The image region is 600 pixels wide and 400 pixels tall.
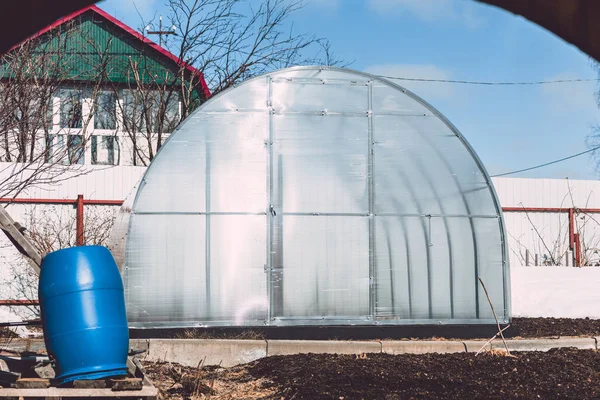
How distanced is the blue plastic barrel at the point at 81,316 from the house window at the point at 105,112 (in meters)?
13.3

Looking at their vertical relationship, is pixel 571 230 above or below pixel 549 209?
below

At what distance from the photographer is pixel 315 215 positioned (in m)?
9.92

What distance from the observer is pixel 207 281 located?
9.70m

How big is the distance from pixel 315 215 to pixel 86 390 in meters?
4.63

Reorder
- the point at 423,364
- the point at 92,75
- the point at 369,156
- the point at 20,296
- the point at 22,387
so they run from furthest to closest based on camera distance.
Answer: the point at 92,75 < the point at 20,296 < the point at 369,156 < the point at 423,364 < the point at 22,387

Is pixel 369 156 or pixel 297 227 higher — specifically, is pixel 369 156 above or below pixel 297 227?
above

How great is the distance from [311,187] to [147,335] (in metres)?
2.77

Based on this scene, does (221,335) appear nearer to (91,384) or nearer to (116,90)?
(91,384)

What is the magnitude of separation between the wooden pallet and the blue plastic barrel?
229mm

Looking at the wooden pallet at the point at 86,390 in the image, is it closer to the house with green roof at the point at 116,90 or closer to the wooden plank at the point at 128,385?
the wooden plank at the point at 128,385

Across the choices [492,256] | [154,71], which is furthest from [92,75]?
[492,256]

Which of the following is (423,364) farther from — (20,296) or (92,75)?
(92,75)

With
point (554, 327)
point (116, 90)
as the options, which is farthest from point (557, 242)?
point (116, 90)

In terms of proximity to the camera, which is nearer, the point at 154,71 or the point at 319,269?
the point at 319,269
